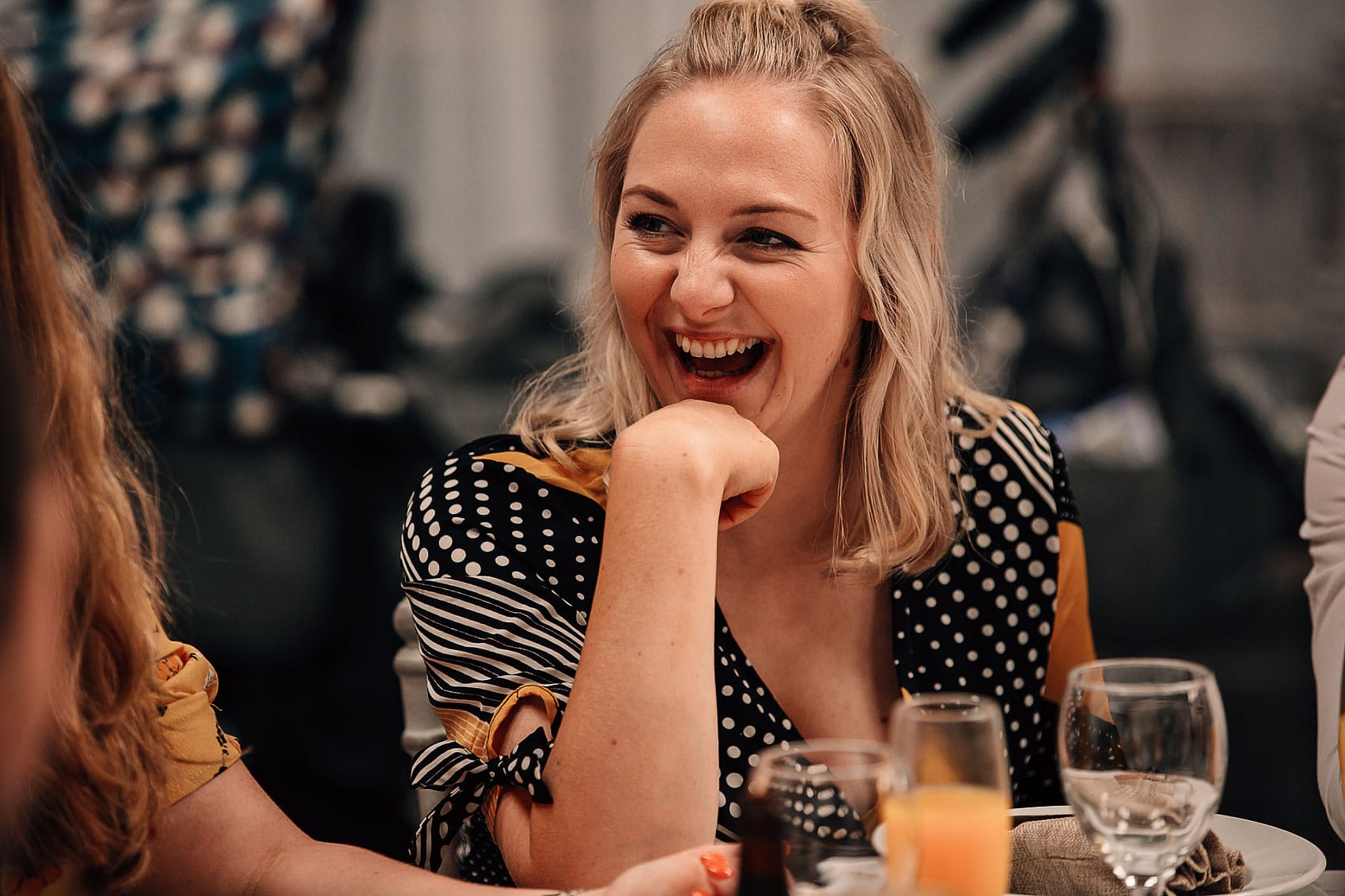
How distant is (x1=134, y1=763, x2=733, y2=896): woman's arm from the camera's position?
3.68 ft

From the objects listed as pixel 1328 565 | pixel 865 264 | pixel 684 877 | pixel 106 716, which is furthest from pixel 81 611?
pixel 1328 565

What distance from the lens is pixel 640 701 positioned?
107 cm

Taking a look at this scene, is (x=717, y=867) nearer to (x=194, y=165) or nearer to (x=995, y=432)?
(x=995, y=432)

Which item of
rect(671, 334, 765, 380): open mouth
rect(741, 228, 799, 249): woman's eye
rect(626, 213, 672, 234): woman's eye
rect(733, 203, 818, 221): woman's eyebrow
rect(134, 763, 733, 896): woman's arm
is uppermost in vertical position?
rect(733, 203, 818, 221): woman's eyebrow

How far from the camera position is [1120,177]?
3576 millimetres

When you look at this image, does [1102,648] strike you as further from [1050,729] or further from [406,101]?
[406,101]

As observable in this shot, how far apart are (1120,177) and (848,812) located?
320 centimetres

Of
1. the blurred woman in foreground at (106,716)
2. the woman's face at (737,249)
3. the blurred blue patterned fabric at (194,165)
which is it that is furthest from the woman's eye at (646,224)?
the blurred blue patterned fabric at (194,165)

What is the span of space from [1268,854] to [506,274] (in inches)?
113

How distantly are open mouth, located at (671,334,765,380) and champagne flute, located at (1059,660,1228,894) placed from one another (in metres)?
0.64

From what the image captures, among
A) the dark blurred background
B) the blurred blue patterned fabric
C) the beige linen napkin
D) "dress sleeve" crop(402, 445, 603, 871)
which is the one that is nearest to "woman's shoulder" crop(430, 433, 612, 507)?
"dress sleeve" crop(402, 445, 603, 871)

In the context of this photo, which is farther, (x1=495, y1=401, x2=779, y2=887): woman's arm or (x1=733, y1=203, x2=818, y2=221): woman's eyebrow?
(x1=733, y1=203, x2=818, y2=221): woman's eyebrow

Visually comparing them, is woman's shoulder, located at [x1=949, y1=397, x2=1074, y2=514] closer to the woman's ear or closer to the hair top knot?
the woman's ear

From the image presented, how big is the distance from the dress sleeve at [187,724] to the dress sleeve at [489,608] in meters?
0.18
